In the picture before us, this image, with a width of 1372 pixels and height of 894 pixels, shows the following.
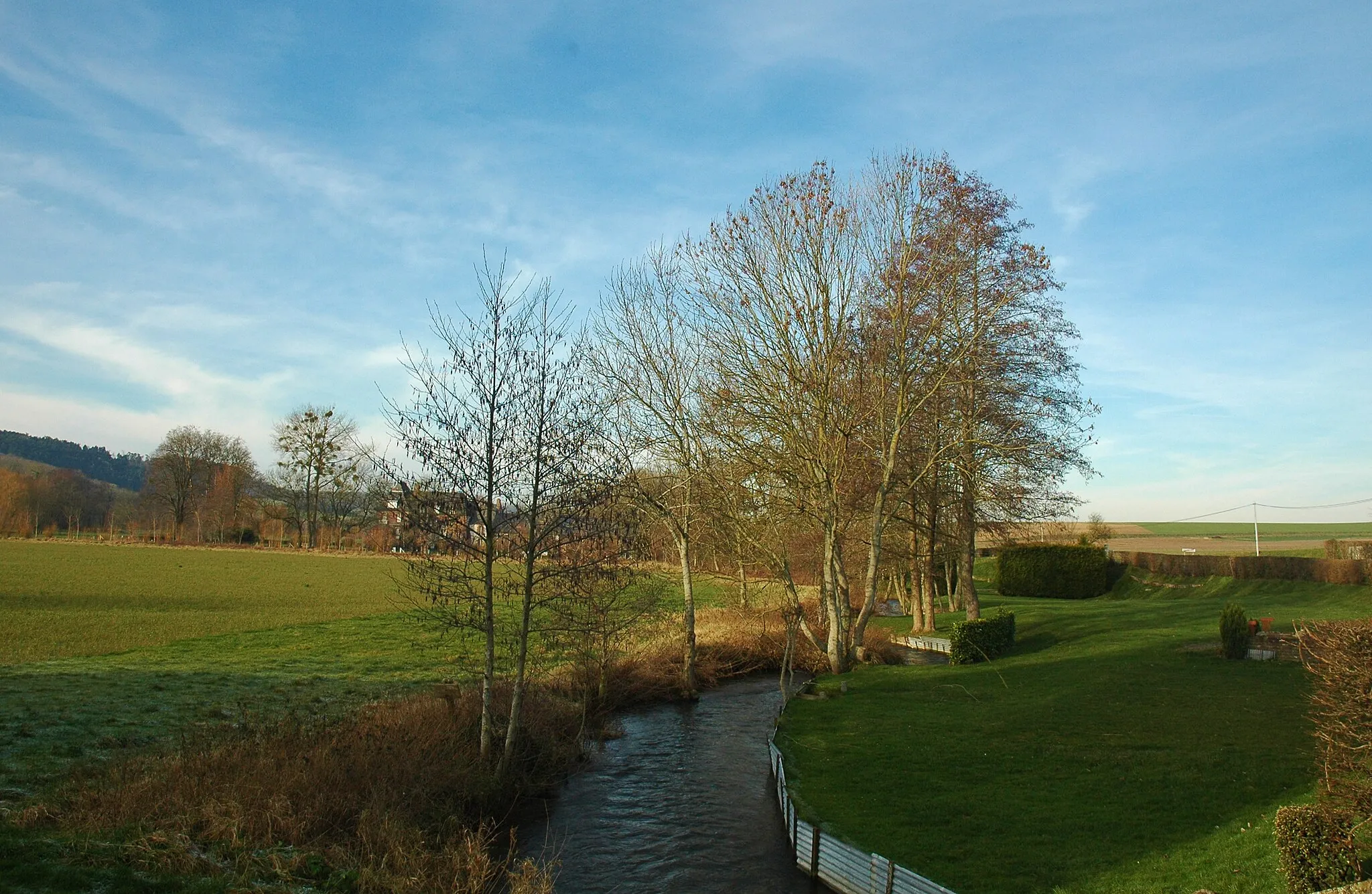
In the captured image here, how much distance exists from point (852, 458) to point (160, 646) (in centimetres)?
1946

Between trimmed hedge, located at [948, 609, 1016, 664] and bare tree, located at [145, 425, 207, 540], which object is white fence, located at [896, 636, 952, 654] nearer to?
trimmed hedge, located at [948, 609, 1016, 664]

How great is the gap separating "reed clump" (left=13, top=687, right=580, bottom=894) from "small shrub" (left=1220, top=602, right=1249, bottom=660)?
14.2 metres

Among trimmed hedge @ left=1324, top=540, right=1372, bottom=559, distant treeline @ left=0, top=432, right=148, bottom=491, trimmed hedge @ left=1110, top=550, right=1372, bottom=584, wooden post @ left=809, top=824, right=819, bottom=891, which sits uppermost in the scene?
distant treeline @ left=0, top=432, right=148, bottom=491

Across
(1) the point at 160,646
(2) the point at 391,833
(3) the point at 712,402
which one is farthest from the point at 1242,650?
(1) the point at 160,646

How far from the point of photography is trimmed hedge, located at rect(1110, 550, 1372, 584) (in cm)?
2856

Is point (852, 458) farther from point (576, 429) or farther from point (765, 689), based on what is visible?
point (576, 429)

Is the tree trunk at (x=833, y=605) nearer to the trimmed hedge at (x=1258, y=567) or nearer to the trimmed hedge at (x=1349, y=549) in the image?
the trimmed hedge at (x=1258, y=567)

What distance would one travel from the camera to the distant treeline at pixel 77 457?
518 ft

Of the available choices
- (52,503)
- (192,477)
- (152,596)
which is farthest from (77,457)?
(152,596)

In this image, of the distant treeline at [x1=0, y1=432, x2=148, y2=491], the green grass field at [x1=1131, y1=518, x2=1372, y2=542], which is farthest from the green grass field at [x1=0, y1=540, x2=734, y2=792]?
the distant treeline at [x1=0, y1=432, x2=148, y2=491]

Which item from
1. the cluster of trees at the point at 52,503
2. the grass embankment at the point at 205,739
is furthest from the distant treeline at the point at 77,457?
the grass embankment at the point at 205,739

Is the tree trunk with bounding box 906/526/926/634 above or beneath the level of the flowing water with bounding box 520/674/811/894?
above

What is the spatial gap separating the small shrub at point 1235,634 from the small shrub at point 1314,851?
11870 mm

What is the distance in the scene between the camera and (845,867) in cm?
820
